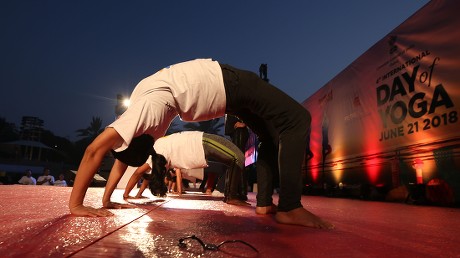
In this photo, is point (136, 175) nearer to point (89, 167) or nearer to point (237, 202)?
point (237, 202)

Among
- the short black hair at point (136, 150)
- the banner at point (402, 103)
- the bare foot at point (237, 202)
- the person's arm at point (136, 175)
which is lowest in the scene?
the bare foot at point (237, 202)

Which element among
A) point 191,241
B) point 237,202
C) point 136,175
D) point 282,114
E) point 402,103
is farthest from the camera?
point 402,103

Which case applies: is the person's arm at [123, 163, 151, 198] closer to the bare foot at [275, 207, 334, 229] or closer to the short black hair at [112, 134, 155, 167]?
the short black hair at [112, 134, 155, 167]

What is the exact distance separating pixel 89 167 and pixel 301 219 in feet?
3.99

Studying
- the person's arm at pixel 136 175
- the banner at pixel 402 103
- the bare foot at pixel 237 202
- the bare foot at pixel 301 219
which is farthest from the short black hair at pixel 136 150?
the banner at pixel 402 103

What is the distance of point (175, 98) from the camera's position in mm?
1784

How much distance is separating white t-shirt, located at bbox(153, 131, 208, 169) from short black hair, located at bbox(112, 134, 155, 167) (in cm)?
174

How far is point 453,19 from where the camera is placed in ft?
14.1

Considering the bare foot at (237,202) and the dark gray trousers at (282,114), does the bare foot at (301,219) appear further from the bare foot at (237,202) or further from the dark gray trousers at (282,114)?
the bare foot at (237,202)

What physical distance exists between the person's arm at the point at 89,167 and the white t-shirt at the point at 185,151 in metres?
2.11

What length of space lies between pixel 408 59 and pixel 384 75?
67 cm

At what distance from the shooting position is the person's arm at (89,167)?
5.53ft

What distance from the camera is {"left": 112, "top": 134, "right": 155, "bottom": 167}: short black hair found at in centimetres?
197

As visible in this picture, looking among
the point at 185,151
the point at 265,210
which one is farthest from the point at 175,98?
the point at 185,151
